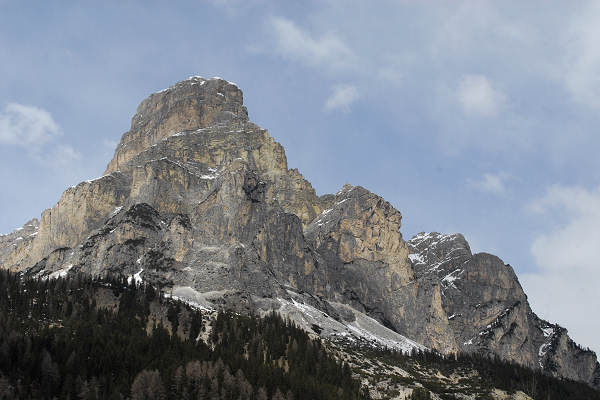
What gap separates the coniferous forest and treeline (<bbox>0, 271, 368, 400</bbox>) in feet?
0.74

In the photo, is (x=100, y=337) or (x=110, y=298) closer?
(x=100, y=337)

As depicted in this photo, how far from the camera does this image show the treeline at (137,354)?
128 meters

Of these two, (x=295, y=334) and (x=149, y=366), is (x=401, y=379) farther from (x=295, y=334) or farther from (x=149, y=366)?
(x=149, y=366)

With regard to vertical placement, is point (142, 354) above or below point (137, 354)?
above

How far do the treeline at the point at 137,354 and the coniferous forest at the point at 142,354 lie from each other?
226 millimetres

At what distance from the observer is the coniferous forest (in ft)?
421

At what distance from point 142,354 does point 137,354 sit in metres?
1.60

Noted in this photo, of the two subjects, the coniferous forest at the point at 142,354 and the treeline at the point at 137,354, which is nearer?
the treeline at the point at 137,354

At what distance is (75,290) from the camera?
19450 cm

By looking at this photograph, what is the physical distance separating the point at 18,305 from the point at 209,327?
50.7 metres

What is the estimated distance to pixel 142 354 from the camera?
482ft

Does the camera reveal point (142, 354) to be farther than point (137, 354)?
Yes

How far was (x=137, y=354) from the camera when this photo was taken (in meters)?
146

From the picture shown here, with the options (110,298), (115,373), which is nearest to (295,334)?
(110,298)
